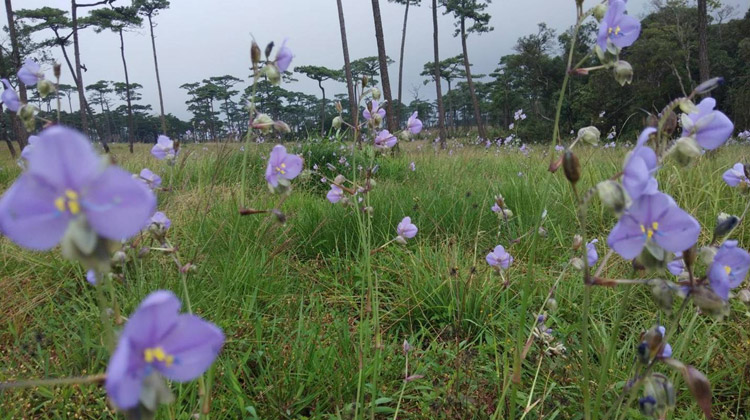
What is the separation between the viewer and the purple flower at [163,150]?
195 centimetres

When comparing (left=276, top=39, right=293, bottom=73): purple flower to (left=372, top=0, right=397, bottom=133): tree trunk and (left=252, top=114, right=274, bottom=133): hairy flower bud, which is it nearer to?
(left=252, top=114, right=274, bottom=133): hairy flower bud

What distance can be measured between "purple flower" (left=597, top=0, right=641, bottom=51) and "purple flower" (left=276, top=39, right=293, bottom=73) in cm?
80

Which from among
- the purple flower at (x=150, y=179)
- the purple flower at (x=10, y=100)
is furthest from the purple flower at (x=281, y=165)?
the purple flower at (x=10, y=100)

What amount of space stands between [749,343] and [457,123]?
260 feet

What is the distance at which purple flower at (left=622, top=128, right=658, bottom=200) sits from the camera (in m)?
0.69

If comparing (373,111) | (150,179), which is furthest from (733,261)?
(150,179)

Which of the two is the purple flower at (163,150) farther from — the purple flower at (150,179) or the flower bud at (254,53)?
the flower bud at (254,53)

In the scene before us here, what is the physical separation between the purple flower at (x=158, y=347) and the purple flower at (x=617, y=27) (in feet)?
3.61

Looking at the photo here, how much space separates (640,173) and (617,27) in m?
0.62

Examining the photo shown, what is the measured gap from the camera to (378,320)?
170 centimetres

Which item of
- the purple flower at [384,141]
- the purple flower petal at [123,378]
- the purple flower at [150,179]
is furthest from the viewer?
the purple flower at [384,141]

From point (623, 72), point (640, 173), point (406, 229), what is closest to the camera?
point (640, 173)

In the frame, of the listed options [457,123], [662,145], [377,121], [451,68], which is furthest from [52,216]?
[457,123]

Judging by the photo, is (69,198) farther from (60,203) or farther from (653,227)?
(653,227)
